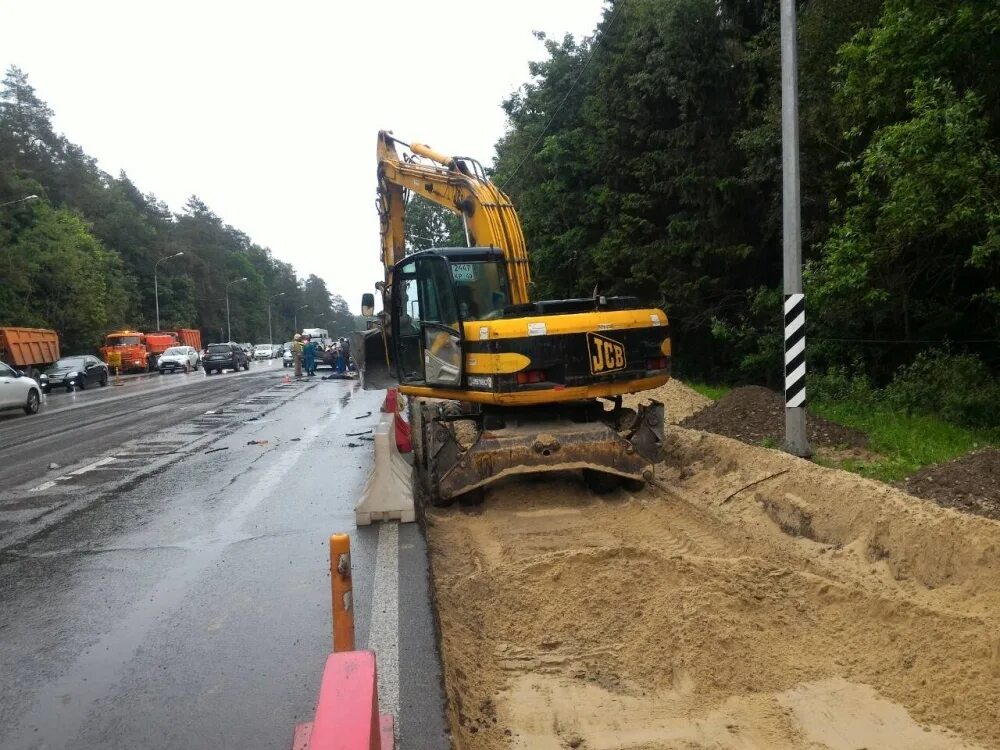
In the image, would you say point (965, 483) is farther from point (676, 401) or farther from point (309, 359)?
point (309, 359)

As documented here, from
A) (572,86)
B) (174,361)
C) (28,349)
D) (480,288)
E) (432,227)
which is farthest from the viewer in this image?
(432,227)

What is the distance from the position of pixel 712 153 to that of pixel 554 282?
356 inches

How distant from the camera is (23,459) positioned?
13.4 metres

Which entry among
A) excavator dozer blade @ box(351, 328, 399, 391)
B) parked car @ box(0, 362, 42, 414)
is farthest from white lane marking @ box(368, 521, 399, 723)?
parked car @ box(0, 362, 42, 414)

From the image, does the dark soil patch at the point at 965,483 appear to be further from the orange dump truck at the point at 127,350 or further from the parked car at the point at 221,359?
the orange dump truck at the point at 127,350

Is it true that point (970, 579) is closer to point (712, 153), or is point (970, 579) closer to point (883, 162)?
point (883, 162)

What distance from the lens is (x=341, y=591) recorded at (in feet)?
12.4

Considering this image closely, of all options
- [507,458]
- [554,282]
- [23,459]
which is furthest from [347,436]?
[554,282]

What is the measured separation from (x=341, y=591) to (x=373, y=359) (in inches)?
422

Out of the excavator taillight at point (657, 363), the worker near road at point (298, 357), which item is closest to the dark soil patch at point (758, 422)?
the excavator taillight at point (657, 363)

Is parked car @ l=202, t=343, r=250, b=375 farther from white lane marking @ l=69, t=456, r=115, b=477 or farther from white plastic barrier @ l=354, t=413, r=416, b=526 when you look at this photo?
white plastic barrier @ l=354, t=413, r=416, b=526

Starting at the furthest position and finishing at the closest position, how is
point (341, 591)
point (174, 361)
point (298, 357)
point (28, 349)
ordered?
point (174, 361), point (28, 349), point (298, 357), point (341, 591)

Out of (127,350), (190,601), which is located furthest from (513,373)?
(127,350)

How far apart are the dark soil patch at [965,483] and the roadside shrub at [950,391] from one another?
4595mm
